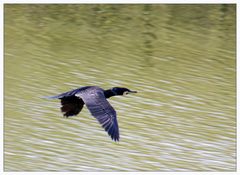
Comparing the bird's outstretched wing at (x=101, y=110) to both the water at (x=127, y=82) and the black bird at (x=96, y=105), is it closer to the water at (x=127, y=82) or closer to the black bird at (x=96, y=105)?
the black bird at (x=96, y=105)

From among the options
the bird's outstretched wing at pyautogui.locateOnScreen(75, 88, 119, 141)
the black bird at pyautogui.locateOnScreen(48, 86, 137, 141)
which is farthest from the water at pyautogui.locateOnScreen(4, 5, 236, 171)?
the bird's outstretched wing at pyautogui.locateOnScreen(75, 88, 119, 141)

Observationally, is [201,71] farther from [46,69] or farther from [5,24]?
[5,24]

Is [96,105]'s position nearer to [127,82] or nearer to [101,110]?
[101,110]

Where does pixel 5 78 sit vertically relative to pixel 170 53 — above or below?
below

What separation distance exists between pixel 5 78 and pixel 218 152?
387cm

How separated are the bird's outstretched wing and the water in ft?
3.16

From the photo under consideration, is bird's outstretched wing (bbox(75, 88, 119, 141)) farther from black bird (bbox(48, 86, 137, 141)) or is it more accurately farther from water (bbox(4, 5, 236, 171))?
water (bbox(4, 5, 236, 171))

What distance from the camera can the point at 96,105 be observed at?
23.0 feet

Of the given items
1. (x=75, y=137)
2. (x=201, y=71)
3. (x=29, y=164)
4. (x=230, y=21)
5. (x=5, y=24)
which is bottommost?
(x=29, y=164)

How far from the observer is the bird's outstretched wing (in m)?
6.81

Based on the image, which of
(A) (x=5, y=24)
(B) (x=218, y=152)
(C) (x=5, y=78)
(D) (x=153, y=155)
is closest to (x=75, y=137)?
(D) (x=153, y=155)

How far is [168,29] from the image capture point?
14.7 meters

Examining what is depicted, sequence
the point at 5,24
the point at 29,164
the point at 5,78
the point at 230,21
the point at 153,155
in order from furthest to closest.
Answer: the point at 230,21
the point at 5,24
the point at 5,78
the point at 153,155
the point at 29,164

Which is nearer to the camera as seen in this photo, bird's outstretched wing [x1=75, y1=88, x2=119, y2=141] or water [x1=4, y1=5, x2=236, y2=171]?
bird's outstretched wing [x1=75, y1=88, x2=119, y2=141]
